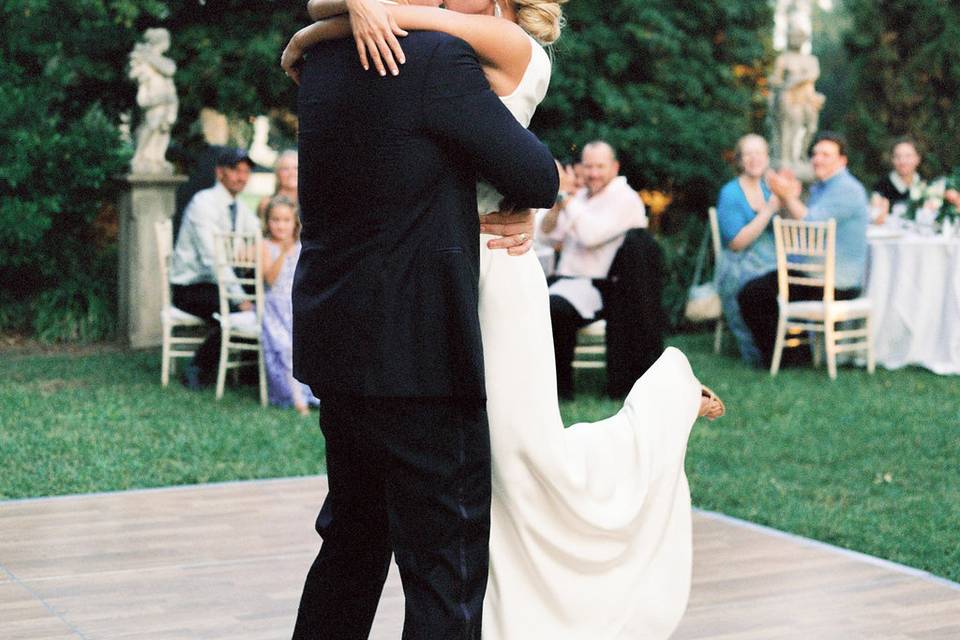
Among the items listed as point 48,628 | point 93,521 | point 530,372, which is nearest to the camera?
point 530,372

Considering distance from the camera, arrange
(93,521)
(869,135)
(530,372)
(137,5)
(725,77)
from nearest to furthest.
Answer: (530,372) → (93,521) → (137,5) → (725,77) → (869,135)

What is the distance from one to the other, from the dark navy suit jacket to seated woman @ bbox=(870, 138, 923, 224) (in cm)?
971

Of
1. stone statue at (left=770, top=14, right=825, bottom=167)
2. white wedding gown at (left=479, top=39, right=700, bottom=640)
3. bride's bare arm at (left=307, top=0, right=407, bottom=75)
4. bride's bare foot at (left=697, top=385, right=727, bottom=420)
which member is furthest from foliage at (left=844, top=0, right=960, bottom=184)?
bride's bare arm at (left=307, top=0, right=407, bottom=75)

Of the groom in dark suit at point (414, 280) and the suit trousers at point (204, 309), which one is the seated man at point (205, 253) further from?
the groom in dark suit at point (414, 280)

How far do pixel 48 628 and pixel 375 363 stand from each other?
6.58 feet

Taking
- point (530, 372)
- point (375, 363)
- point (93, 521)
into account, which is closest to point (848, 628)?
point (530, 372)

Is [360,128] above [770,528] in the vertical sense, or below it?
above

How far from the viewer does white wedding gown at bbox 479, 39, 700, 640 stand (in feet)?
9.48

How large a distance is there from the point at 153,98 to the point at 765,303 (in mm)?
5244

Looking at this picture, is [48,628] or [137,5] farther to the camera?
[137,5]

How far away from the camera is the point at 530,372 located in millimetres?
2898

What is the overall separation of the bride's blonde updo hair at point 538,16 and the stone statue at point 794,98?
11667 mm

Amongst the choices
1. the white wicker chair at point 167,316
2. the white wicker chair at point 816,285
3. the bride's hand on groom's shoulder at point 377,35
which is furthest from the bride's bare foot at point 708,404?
the white wicker chair at point 816,285

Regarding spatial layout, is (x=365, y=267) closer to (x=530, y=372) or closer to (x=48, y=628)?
(x=530, y=372)
